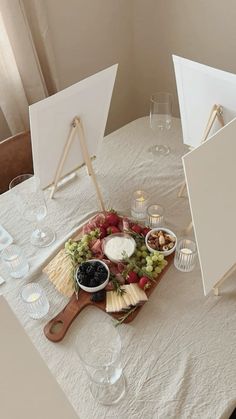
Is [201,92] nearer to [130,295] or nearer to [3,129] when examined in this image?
[130,295]

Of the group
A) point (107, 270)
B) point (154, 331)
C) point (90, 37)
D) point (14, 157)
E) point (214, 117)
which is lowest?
point (154, 331)

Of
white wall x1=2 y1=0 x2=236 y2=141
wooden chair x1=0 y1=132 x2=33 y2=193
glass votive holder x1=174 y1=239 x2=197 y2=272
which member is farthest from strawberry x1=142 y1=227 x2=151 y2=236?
white wall x1=2 y1=0 x2=236 y2=141

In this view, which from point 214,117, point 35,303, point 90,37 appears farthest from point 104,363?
point 90,37

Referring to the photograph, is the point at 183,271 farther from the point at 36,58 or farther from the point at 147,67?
the point at 147,67

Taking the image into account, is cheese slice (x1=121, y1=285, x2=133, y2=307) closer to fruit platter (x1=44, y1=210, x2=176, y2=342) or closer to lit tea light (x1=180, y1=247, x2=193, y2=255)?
fruit platter (x1=44, y1=210, x2=176, y2=342)

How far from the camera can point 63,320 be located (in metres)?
1.08

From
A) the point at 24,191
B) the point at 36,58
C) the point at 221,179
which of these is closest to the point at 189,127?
the point at 221,179

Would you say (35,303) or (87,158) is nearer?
(35,303)

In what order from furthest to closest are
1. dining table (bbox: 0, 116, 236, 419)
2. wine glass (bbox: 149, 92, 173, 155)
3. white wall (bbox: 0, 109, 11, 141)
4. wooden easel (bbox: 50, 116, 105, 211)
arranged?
white wall (bbox: 0, 109, 11, 141), wine glass (bbox: 149, 92, 173, 155), wooden easel (bbox: 50, 116, 105, 211), dining table (bbox: 0, 116, 236, 419)

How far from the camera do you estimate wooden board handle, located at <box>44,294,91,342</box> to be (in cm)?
105

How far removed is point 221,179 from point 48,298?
0.61 meters

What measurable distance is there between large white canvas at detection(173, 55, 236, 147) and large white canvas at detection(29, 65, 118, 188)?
0.24 meters

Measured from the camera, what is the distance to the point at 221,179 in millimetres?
994

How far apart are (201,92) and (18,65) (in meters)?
0.85
